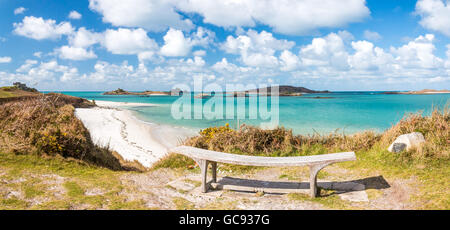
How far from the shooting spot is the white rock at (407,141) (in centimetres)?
655

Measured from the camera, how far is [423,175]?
17.7ft

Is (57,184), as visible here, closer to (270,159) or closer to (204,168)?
(204,168)

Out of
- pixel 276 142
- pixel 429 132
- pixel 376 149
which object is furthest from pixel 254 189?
pixel 429 132

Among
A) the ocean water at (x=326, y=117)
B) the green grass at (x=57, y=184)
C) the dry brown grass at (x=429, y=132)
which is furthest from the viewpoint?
Result: the ocean water at (x=326, y=117)

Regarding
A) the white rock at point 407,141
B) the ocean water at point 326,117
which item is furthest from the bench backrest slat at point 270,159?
the ocean water at point 326,117

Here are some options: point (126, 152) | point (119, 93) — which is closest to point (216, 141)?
point (126, 152)

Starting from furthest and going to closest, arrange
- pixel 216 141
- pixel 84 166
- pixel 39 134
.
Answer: pixel 216 141 < pixel 39 134 < pixel 84 166

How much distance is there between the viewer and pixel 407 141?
663 centimetres

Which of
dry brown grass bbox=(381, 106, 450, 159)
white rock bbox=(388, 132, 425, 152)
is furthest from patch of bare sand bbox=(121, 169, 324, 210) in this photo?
dry brown grass bbox=(381, 106, 450, 159)

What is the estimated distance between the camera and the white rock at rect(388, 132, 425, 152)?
6547 millimetres

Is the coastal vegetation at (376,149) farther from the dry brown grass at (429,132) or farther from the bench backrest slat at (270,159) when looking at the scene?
the bench backrest slat at (270,159)

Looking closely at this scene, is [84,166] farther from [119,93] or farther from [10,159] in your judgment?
[119,93]

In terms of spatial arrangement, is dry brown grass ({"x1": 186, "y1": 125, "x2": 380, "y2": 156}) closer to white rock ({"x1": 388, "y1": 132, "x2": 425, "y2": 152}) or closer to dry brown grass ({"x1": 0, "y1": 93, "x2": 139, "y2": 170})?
white rock ({"x1": 388, "y1": 132, "x2": 425, "y2": 152})
